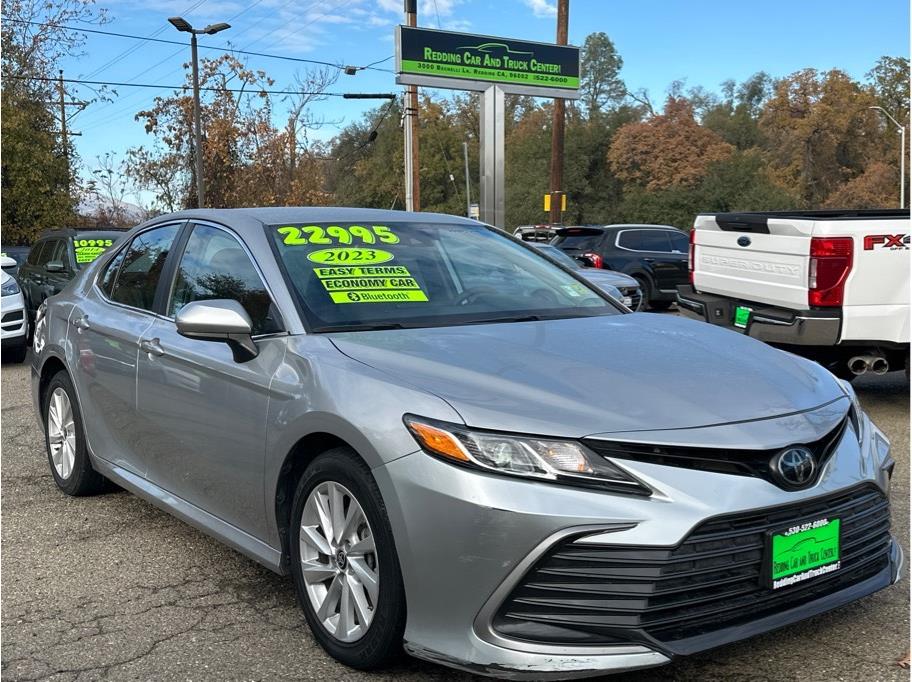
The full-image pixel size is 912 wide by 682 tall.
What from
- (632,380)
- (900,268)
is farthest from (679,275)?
(632,380)

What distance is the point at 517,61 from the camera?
23.4m

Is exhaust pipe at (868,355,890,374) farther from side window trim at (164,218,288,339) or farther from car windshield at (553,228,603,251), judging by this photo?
car windshield at (553,228,603,251)

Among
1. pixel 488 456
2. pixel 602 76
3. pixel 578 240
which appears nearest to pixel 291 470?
pixel 488 456

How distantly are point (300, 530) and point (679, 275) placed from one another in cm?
1494

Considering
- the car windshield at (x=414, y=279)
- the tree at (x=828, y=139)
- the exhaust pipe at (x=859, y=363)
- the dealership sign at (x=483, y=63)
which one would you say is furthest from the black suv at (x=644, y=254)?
the tree at (x=828, y=139)

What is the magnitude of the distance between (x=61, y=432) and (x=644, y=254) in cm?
1352

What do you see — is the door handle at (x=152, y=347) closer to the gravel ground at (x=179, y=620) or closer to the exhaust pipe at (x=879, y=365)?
the gravel ground at (x=179, y=620)

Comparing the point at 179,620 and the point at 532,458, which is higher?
the point at 532,458

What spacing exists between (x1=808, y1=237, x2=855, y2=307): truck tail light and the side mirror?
4.54 m

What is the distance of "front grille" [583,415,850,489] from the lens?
8.38 ft

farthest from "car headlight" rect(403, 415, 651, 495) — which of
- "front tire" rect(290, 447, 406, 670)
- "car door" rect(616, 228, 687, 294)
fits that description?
"car door" rect(616, 228, 687, 294)

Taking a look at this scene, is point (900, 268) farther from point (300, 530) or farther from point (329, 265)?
point (300, 530)

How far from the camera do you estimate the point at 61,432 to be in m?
5.17

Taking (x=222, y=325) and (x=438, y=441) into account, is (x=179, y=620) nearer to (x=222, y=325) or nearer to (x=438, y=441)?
(x=222, y=325)
